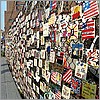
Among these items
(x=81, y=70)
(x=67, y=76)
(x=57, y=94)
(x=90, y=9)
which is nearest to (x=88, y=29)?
(x=90, y=9)

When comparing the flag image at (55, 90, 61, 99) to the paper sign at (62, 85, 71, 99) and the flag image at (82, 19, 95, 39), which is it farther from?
the flag image at (82, 19, 95, 39)

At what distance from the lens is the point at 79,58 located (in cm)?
112

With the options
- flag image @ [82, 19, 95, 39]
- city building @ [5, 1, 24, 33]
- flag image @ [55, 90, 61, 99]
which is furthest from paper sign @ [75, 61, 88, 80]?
city building @ [5, 1, 24, 33]

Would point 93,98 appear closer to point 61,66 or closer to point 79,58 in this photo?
point 79,58

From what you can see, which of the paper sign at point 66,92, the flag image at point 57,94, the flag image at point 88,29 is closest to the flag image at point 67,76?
the paper sign at point 66,92

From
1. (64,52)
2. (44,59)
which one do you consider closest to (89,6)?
(64,52)

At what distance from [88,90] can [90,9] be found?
0.38m

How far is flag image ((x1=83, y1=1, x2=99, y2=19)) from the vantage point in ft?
3.21

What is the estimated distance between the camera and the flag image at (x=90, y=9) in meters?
0.98

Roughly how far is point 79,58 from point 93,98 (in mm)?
A: 228

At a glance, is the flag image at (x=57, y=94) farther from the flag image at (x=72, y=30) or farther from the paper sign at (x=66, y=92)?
the flag image at (x=72, y=30)

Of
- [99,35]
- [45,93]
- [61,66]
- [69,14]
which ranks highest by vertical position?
[69,14]

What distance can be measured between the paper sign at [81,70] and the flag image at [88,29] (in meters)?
0.14

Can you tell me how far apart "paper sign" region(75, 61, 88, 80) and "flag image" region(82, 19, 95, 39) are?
14cm
